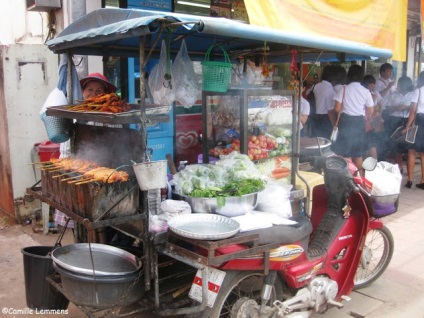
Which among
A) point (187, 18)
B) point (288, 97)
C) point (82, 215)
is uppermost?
point (187, 18)

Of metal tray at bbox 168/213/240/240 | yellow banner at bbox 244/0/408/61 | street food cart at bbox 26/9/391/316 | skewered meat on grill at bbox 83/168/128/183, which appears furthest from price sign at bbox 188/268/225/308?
yellow banner at bbox 244/0/408/61

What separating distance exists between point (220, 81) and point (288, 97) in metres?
1.03

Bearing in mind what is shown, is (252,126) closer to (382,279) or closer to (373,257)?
(373,257)

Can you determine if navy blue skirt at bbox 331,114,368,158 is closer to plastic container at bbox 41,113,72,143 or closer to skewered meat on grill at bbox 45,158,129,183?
plastic container at bbox 41,113,72,143

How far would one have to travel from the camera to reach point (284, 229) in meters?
3.13

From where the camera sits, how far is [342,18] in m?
6.34

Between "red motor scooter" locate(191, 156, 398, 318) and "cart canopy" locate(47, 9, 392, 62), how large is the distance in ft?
3.67

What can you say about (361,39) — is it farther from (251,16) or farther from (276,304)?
(276,304)

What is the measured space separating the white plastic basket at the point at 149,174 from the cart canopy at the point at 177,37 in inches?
28.7

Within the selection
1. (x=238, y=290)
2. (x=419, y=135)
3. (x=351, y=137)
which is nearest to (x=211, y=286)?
(x=238, y=290)

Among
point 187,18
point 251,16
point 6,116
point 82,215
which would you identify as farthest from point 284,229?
point 6,116

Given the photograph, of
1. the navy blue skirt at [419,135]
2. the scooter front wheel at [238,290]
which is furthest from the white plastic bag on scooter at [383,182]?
the navy blue skirt at [419,135]

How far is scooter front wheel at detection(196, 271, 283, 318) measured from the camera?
9.29 ft

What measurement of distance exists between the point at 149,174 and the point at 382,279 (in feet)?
9.99
